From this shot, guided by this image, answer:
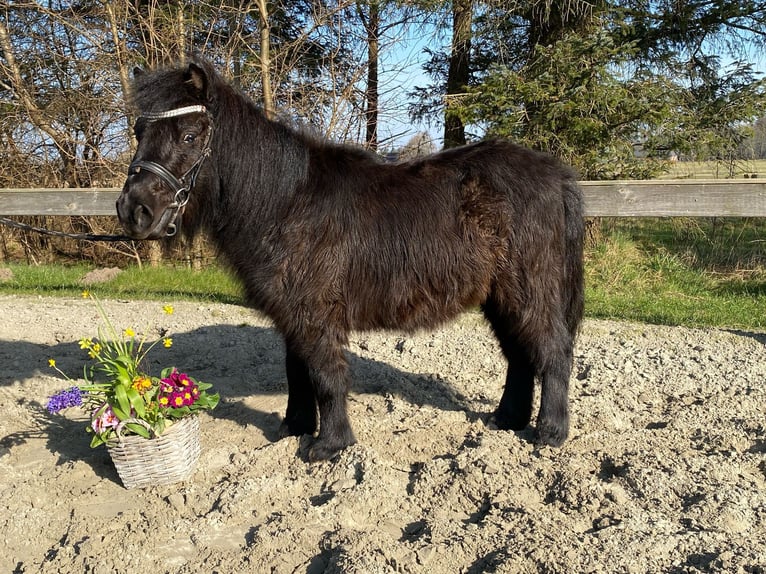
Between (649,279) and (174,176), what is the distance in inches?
310

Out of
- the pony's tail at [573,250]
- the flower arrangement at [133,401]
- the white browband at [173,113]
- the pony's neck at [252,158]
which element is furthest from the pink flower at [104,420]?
the pony's tail at [573,250]

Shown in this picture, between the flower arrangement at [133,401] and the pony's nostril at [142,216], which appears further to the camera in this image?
the flower arrangement at [133,401]

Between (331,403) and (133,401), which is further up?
(133,401)

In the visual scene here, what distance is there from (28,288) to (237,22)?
5.12m

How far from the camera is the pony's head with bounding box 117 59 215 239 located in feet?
10.2

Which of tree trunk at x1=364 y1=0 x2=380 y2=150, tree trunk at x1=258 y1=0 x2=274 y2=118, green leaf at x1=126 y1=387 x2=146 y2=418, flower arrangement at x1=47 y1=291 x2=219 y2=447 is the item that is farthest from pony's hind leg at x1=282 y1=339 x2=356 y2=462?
tree trunk at x1=364 y1=0 x2=380 y2=150

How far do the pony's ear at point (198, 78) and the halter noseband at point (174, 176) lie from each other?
9 centimetres

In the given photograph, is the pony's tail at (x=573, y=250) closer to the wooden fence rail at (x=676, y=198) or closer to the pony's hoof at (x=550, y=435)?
the pony's hoof at (x=550, y=435)

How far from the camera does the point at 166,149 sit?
10.4 ft

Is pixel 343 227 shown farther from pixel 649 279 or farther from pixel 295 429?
pixel 649 279

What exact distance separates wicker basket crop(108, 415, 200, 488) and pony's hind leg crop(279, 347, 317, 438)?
763 mm

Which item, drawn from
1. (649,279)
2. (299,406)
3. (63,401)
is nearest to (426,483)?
(299,406)

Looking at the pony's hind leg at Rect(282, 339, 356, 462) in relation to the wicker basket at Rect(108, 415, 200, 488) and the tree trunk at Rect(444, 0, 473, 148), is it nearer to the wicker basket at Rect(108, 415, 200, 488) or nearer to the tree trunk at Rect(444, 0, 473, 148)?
the wicker basket at Rect(108, 415, 200, 488)

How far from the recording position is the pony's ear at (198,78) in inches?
124
